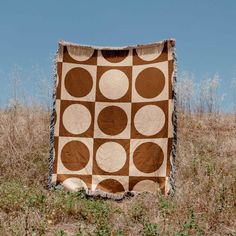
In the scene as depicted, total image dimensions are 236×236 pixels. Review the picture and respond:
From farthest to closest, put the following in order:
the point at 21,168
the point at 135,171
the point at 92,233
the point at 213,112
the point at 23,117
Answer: the point at 213,112, the point at 23,117, the point at 21,168, the point at 135,171, the point at 92,233

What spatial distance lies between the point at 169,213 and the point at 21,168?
88.3 inches

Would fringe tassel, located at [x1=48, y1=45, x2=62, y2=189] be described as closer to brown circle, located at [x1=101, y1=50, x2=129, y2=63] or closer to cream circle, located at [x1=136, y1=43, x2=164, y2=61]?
brown circle, located at [x1=101, y1=50, x2=129, y2=63]

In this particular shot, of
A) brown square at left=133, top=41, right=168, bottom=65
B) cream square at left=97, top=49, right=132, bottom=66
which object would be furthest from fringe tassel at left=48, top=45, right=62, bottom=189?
brown square at left=133, top=41, right=168, bottom=65

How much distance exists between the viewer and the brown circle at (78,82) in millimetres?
5121

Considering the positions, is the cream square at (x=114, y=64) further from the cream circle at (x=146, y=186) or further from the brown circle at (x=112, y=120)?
the cream circle at (x=146, y=186)

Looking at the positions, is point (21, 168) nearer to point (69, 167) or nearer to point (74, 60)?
point (69, 167)

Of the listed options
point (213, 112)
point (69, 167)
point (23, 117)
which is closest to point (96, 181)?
point (69, 167)

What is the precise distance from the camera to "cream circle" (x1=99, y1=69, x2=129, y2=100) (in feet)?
16.7

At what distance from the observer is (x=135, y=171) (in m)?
4.95

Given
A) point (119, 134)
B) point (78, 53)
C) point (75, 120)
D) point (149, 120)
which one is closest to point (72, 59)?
point (78, 53)

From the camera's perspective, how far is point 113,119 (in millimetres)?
5055

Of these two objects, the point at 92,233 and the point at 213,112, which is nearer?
the point at 92,233

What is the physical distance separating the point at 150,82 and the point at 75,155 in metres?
1.17

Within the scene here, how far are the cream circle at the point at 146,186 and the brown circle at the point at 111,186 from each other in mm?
164
